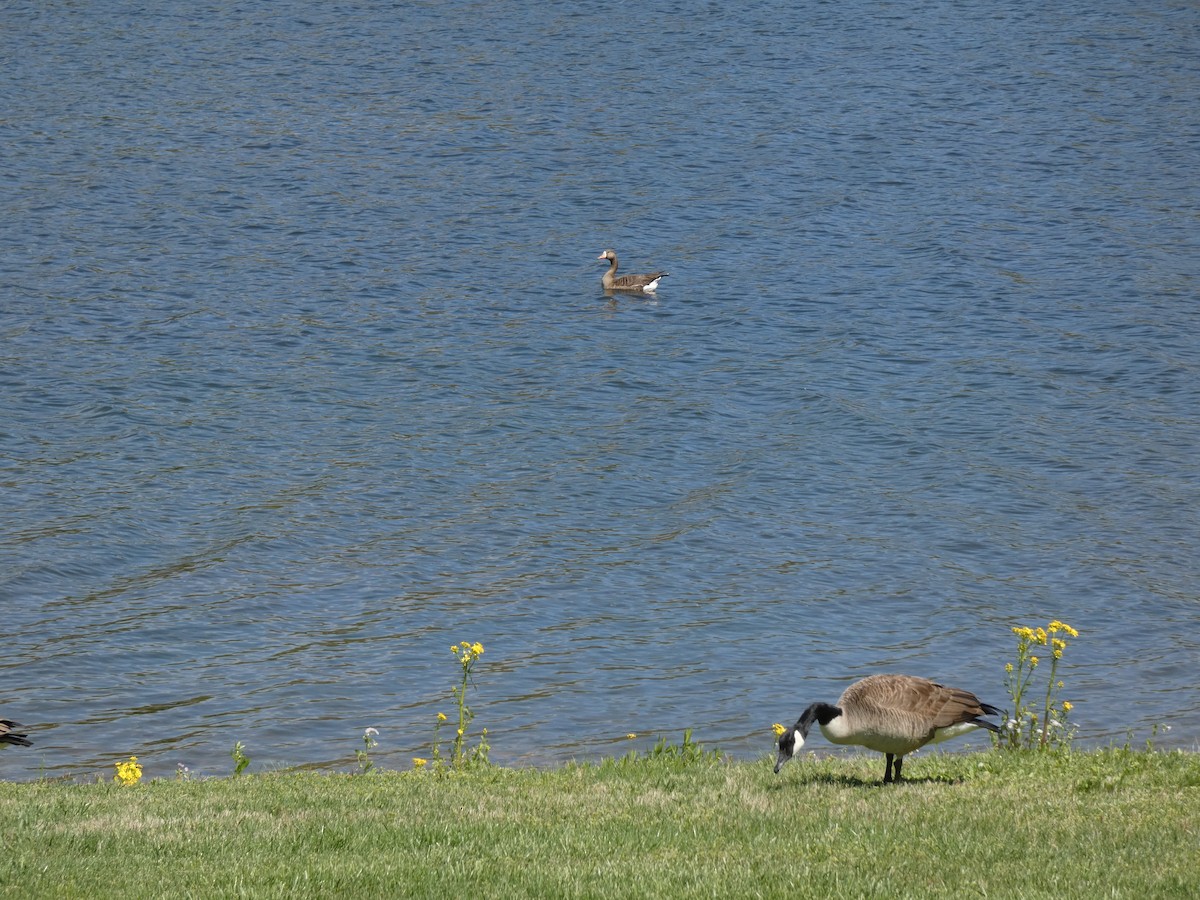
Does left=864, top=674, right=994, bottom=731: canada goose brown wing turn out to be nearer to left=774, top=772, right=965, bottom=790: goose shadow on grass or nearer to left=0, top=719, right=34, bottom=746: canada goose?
left=774, top=772, right=965, bottom=790: goose shadow on grass

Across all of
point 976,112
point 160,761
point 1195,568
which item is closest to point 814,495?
point 1195,568

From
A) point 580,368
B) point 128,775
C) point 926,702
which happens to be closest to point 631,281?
point 580,368

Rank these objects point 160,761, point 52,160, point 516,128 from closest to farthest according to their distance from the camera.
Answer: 1. point 160,761
2. point 52,160
3. point 516,128

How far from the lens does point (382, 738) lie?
12891 millimetres

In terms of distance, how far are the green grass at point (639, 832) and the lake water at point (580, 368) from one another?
8.27 ft

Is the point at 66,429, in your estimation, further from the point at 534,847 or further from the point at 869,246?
the point at 869,246

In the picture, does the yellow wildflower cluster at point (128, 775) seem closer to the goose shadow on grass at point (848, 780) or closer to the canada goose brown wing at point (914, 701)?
the goose shadow on grass at point (848, 780)

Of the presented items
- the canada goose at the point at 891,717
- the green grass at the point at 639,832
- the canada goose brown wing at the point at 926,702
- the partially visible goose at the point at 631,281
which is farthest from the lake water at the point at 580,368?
the canada goose brown wing at the point at 926,702

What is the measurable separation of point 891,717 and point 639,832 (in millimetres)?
2007

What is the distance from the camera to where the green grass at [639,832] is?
295 inches

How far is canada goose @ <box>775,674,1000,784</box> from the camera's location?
382 inches

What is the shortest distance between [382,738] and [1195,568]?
392 inches

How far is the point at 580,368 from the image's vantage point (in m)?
26.0

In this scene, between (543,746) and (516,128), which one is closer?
(543,746)
